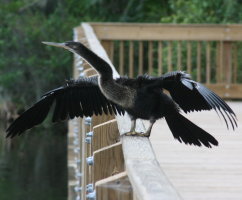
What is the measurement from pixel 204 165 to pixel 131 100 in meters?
1.00

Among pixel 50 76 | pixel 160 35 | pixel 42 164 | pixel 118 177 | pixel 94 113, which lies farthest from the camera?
pixel 50 76

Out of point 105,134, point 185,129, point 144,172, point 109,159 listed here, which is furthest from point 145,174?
point 185,129

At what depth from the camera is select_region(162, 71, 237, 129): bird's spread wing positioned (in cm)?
411

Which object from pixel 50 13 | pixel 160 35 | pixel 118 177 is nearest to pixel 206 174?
pixel 118 177

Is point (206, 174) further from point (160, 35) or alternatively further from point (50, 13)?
point (50, 13)

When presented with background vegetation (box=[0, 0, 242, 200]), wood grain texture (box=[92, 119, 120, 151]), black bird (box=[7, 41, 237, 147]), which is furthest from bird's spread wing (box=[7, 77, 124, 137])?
background vegetation (box=[0, 0, 242, 200])

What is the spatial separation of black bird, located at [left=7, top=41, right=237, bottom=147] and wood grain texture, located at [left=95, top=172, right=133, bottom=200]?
51.5 inches

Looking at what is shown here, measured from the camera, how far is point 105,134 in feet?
13.3

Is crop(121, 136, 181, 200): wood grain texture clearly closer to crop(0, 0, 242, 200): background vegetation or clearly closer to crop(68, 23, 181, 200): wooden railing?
crop(68, 23, 181, 200): wooden railing

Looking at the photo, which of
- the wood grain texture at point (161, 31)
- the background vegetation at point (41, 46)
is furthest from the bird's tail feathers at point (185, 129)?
the background vegetation at point (41, 46)

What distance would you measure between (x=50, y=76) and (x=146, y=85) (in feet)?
45.8

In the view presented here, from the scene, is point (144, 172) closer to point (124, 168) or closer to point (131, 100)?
point (124, 168)

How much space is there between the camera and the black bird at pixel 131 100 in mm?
4352

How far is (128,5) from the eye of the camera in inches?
746
